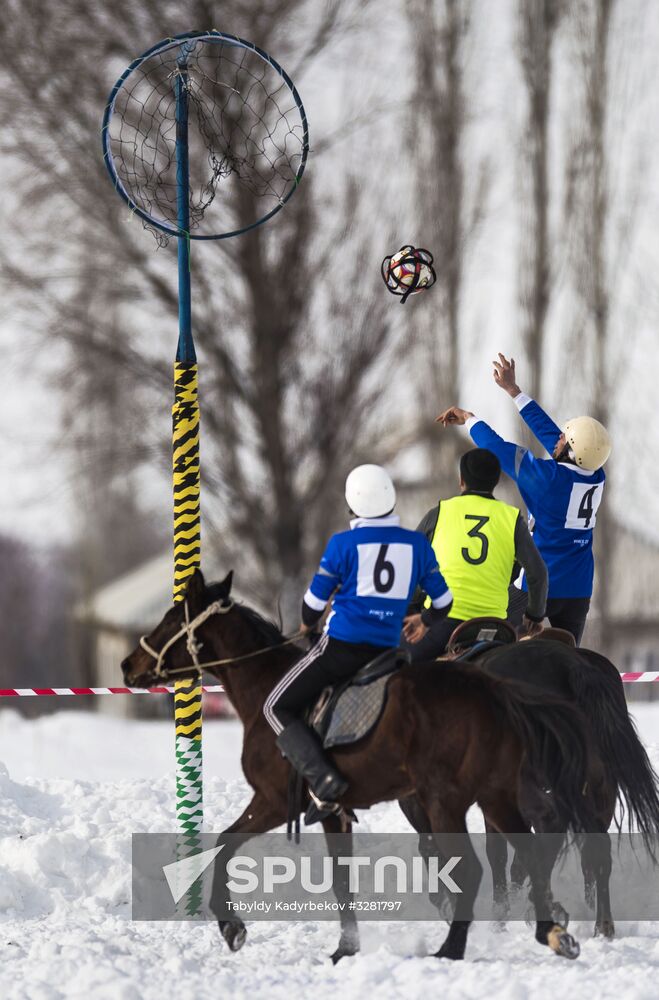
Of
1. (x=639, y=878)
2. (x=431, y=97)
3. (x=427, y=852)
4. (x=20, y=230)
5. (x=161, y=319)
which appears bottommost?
(x=639, y=878)

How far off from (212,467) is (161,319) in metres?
2.10

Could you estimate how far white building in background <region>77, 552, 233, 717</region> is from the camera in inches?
1399

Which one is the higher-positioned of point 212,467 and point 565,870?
point 212,467

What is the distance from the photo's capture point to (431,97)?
18406 mm

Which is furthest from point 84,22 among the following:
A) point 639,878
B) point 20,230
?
point 639,878

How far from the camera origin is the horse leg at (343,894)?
6527mm

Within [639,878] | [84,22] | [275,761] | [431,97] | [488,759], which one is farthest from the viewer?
[431,97]

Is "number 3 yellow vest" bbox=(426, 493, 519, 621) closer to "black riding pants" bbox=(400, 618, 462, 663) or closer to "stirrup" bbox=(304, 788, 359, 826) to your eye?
"black riding pants" bbox=(400, 618, 462, 663)

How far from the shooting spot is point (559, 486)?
26.0 ft

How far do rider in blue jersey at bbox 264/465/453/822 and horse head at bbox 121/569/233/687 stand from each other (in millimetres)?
591

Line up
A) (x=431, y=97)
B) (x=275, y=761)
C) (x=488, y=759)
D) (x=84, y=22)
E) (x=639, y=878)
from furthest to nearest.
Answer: (x=431, y=97) < (x=84, y=22) < (x=639, y=878) < (x=275, y=761) < (x=488, y=759)

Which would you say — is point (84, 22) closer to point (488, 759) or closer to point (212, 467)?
point (212, 467)

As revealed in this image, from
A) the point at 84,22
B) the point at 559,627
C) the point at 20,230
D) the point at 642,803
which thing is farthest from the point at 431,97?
the point at 642,803

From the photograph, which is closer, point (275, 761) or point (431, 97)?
point (275, 761)
